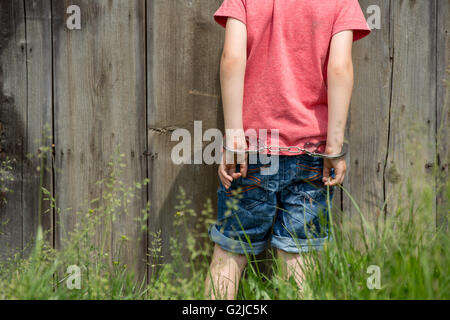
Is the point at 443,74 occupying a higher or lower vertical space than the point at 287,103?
higher

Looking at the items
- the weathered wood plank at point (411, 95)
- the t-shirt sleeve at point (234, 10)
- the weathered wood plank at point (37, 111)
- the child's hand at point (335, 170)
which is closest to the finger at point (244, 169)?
the child's hand at point (335, 170)

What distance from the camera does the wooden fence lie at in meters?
2.16

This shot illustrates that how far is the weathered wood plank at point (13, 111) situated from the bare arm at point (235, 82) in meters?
1.13

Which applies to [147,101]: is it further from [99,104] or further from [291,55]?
[291,55]

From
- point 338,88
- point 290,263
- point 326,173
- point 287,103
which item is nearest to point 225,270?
point 290,263

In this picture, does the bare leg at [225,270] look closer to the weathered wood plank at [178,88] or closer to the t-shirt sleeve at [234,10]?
the weathered wood plank at [178,88]

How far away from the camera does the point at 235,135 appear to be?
64.9 inches

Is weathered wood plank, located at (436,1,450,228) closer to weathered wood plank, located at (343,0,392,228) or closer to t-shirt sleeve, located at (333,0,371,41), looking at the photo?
weathered wood plank, located at (343,0,392,228)

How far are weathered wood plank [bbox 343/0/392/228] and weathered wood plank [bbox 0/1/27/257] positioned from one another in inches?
64.7

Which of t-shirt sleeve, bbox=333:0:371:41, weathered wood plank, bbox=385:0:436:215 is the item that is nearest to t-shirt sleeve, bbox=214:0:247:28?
t-shirt sleeve, bbox=333:0:371:41

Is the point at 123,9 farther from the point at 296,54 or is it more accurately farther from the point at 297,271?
the point at 297,271

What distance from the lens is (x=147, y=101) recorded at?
218cm

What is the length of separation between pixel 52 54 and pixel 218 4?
857 mm

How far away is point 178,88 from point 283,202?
82 centimetres
